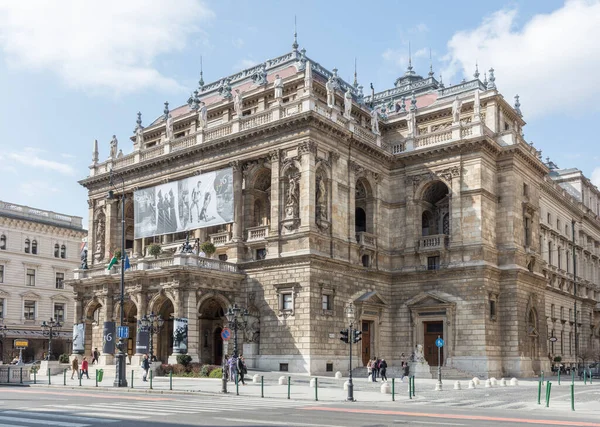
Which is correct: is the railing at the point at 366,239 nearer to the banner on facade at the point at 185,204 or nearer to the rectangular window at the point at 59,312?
the banner on facade at the point at 185,204

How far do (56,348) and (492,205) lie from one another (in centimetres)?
5088

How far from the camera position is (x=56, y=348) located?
263ft

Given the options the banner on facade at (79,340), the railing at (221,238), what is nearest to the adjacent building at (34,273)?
the banner on facade at (79,340)

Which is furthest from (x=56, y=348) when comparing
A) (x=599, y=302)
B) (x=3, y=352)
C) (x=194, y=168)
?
(x=599, y=302)

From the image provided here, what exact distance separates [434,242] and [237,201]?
48.2 ft

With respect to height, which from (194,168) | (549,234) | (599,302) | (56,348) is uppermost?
(194,168)

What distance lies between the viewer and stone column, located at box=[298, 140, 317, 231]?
1896 inches

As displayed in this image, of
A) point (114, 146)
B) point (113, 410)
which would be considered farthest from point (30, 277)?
point (113, 410)

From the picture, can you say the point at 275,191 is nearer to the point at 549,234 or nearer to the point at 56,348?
the point at 549,234

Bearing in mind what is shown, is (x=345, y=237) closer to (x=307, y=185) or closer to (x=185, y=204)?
(x=307, y=185)

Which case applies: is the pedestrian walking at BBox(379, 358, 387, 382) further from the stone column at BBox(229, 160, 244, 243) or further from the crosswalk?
the crosswalk

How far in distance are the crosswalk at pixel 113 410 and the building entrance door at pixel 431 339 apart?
87.3 feet

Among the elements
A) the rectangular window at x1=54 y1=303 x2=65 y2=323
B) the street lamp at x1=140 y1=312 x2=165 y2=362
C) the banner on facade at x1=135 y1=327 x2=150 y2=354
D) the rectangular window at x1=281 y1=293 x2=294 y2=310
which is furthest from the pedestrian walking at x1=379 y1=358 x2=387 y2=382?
the rectangular window at x1=54 y1=303 x2=65 y2=323

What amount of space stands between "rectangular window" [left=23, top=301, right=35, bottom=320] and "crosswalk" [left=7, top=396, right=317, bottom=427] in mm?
55106
